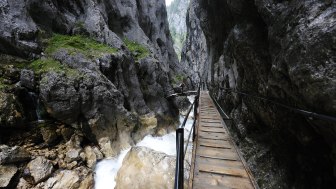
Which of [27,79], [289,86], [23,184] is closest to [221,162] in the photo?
[289,86]

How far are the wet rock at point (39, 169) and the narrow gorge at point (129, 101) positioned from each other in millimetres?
36

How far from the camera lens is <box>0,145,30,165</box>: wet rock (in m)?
7.62

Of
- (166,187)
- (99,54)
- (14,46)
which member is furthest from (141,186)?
(14,46)

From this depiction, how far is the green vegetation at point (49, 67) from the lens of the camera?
10.9m

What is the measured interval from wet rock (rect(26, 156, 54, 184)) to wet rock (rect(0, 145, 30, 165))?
38 cm

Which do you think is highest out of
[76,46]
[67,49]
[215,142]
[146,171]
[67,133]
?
[76,46]

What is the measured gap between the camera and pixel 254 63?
795 centimetres

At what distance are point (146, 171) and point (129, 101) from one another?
8242 mm

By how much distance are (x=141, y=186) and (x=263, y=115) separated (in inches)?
208

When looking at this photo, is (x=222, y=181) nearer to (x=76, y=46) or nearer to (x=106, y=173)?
(x=106, y=173)

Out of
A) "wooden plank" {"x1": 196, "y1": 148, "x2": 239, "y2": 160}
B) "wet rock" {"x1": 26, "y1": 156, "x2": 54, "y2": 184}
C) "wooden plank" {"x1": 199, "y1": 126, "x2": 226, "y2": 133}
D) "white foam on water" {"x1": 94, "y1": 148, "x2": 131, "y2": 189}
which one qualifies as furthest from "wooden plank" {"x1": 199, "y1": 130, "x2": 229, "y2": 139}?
"wet rock" {"x1": 26, "y1": 156, "x2": 54, "y2": 184}

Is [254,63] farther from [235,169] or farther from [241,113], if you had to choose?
[235,169]

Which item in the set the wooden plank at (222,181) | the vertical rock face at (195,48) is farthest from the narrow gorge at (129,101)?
the vertical rock face at (195,48)

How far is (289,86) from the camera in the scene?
5215 mm
